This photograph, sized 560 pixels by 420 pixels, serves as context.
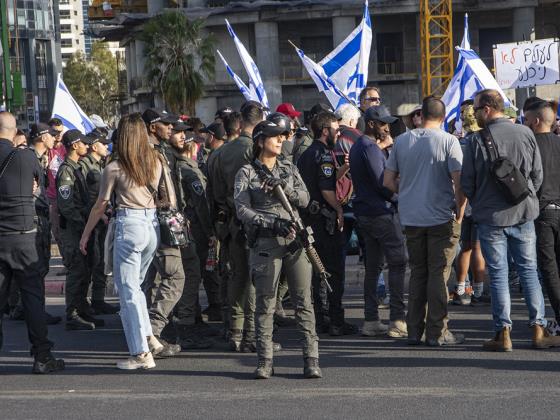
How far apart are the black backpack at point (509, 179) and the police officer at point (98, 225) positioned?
4.41m

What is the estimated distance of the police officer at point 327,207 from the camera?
928cm

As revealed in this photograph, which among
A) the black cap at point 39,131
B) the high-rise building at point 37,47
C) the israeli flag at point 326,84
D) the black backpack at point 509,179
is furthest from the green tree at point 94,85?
the black backpack at point 509,179

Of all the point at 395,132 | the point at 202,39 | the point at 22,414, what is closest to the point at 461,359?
the point at 22,414

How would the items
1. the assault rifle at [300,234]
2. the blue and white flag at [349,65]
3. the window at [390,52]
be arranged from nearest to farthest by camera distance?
the assault rifle at [300,234], the blue and white flag at [349,65], the window at [390,52]

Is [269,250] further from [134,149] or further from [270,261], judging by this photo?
[134,149]

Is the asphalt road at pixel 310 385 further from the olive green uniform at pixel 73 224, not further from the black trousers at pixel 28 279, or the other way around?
the olive green uniform at pixel 73 224

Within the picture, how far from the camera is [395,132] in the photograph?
12258 mm

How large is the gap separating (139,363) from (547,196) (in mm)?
3626

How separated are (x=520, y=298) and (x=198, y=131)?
5.15 meters

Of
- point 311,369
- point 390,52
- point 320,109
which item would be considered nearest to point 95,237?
point 320,109

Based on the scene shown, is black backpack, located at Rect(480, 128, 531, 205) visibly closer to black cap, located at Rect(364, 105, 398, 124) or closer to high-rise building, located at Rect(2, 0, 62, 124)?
black cap, located at Rect(364, 105, 398, 124)

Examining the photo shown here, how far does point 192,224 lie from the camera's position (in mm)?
9969

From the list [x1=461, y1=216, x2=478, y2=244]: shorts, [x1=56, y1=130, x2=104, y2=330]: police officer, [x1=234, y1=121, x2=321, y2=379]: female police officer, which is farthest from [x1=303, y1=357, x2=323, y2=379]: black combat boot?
[x1=461, y1=216, x2=478, y2=244]: shorts

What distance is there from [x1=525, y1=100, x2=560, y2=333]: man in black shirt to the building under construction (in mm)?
42722
